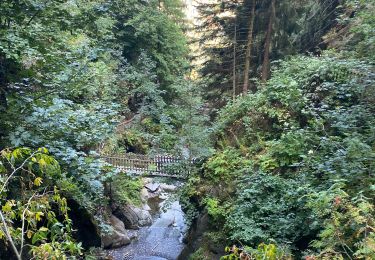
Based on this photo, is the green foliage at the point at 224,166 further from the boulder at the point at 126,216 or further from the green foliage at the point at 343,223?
the boulder at the point at 126,216

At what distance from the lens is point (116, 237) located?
1170cm

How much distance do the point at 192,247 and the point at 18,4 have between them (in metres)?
6.59

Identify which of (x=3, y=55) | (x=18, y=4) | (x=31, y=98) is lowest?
(x=31, y=98)

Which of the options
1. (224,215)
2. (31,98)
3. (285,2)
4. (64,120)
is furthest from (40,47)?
(285,2)

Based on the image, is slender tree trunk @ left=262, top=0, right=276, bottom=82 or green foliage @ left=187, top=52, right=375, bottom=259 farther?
slender tree trunk @ left=262, top=0, right=276, bottom=82

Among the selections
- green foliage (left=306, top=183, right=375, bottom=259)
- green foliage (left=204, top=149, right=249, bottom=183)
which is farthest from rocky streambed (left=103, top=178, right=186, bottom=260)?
green foliage (left=306, top=183, right=375, bottom=259)

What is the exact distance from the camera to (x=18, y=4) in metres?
4.95

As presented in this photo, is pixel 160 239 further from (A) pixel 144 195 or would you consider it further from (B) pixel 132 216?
(A) pixel 144 195

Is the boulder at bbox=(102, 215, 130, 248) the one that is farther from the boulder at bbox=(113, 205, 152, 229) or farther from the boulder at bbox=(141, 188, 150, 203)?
the boulder at bbox=(141, 188, 150, 203)

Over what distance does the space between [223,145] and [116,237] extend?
576cm

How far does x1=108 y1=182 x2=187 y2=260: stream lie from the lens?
36.3 feet

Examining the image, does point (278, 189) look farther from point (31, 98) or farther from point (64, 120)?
point (31, 98)

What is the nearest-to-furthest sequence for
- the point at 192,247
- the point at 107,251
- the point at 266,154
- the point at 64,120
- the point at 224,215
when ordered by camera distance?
the point at 64,120
the point at 224,215
the point at 266,154
the point at 192,247
the point at 107,251

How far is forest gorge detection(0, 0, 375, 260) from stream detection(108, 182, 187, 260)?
2.12 feet
